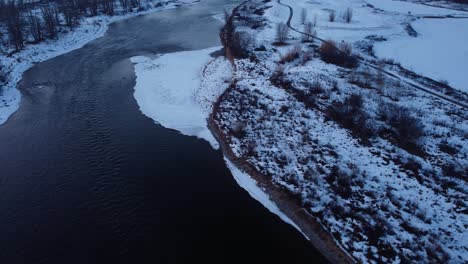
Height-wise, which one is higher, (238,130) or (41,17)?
(41,17)

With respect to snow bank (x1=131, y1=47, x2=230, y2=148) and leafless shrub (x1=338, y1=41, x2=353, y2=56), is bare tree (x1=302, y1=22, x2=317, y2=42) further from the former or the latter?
snow bank (x1=131, y1=47, x2=230, y2=148)

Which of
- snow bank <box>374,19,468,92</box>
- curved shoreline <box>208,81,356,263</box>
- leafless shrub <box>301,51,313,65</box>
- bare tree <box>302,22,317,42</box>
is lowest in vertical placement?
curved shoreline <box>208,81,356,263</box>

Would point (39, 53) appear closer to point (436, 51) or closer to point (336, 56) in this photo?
point (336, 56)

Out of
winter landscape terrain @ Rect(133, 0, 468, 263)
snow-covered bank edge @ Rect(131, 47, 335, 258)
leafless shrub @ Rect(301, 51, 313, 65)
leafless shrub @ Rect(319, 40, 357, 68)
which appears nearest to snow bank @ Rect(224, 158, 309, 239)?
snow-covered bank edge @ Rect(131, 47, 335, 258)

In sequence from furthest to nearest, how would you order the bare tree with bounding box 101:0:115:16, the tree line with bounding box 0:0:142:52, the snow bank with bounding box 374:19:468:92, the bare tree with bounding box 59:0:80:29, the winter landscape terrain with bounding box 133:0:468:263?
the bare tree with bounding box 101:0:115:16 → the bare tree with bounding box 59:0:80:29 → the tree line with bounding box 0:0:142:52 → the snow bank with bounding box 374:19:468:92 → the winter landscape terrain with bounding box 133:0:468:263

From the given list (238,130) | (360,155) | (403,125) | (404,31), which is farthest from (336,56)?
(404,31)
